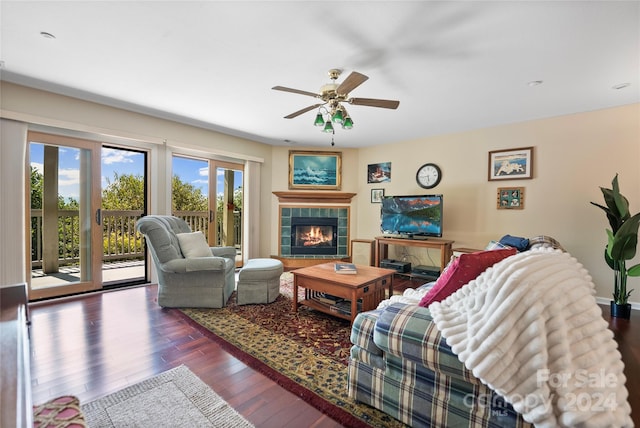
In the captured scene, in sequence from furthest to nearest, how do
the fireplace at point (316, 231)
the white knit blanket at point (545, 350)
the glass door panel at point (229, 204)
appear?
the fireplace at point (316, 231) < the glass door panel at point (229, 204) < the white knit blanket at point (545, 350)

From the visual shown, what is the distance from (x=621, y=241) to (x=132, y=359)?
4.41 meters

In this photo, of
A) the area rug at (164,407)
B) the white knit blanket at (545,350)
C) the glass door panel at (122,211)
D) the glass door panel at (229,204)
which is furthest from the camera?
the glass door panel at (229,204)

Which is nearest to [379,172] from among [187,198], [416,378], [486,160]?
[486,160]

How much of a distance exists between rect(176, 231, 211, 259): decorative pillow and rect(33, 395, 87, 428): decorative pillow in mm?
2350

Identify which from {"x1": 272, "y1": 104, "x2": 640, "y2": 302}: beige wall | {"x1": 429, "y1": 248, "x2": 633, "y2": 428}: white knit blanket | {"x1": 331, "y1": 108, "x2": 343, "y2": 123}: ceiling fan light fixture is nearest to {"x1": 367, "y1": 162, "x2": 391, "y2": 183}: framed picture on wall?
{"x1": 272, "y1": 104, "x2": 640, "y2": 302}: beige wall

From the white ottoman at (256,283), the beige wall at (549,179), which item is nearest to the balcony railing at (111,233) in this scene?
the white ottoman at (256,283)

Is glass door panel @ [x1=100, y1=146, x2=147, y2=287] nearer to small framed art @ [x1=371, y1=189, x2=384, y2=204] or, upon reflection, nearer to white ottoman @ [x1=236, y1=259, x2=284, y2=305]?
white ottoman @ [x1=236, y1=259, x2=284, y2=305]

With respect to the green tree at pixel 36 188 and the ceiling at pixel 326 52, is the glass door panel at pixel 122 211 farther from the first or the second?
the ceiling at pixel 326 52

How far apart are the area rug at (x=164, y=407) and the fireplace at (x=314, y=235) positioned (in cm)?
362

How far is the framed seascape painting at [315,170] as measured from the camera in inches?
211

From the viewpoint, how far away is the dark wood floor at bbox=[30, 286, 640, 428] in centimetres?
157

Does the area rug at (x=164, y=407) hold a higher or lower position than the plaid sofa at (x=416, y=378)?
lower

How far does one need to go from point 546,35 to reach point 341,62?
1472mm

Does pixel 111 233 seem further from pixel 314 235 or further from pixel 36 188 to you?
pixel 314 235
